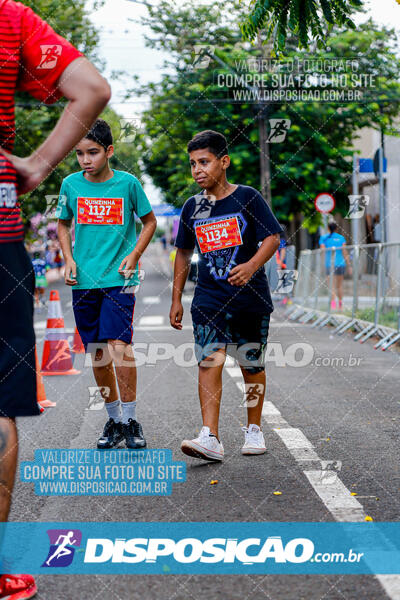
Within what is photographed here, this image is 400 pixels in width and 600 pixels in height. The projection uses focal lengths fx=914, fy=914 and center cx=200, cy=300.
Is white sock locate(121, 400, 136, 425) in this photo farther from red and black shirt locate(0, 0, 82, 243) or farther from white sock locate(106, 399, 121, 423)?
red and black shirt locate(0, 0, 82, 243)

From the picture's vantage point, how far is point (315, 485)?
4.20 metres

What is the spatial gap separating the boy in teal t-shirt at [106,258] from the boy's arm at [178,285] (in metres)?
0.20

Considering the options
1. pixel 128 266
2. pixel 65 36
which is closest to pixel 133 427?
pixel 128 266

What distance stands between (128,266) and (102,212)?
350 millimetres

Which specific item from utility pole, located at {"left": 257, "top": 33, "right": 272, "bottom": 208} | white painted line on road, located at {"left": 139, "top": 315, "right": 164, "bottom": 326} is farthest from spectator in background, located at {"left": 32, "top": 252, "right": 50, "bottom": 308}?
utility pole, located at {"left": 257, "top": 33, "right": 272, "bottom": 208}

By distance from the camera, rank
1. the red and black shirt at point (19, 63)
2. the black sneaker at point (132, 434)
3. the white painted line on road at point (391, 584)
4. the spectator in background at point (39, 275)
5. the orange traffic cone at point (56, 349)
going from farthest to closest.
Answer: the spectator in background at point (39, 275) → the orange traffic cone at point (56, 349) → the black sneaker at point (132, 434) → the white painted line on road at point (391, 584) → the red and black shirt at point (19, 63)

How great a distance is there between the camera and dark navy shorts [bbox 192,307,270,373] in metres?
4.88

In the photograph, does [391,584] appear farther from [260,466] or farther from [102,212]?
[102,212]

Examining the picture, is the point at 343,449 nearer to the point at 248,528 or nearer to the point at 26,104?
the point at 248,528

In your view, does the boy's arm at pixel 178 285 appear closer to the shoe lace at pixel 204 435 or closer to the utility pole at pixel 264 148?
the shoe lace at pixel 204 435

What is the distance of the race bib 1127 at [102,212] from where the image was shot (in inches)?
199

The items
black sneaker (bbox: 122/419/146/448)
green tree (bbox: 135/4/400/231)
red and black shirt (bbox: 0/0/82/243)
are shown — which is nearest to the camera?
red and black shirt (bbox: 0/0/82/243)

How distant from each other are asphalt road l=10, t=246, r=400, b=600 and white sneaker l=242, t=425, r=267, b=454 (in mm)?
59

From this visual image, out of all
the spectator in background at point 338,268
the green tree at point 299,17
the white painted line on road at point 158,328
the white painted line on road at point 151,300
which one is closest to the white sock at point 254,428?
the green tree at point 299,17
